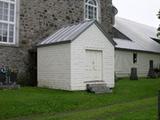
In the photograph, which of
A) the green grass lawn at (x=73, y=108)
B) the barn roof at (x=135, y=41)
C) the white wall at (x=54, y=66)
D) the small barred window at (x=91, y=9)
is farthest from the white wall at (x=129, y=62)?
the green grass lawn at (x=73, y=108)

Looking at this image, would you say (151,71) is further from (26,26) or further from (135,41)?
(26,26)

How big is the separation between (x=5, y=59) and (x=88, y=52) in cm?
543

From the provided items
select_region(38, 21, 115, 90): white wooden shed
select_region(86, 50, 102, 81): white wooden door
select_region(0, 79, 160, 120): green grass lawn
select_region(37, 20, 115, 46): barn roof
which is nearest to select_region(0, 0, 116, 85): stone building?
select_region(38, 21, 115, 90): white wooden shed

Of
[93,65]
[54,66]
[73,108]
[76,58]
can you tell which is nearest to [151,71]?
[93,65]

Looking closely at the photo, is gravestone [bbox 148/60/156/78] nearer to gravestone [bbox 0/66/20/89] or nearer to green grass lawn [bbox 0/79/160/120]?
green grass lawn [bbox 0/79/160/120]

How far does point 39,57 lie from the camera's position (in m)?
21.3

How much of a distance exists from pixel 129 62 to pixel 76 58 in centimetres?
1753

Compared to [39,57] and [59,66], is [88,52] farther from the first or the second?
[39,57]

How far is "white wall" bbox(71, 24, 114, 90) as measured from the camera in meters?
18.6

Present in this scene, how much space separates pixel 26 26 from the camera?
22438 mm

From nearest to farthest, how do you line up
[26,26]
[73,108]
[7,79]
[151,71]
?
[73,108]
[7,79]
[26,26]
[151,71]

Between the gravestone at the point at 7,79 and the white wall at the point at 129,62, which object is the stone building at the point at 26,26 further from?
the white wall at the point at 129,62

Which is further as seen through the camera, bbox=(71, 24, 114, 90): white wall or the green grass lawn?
bbox=(71, 24, 114, 90): white wall

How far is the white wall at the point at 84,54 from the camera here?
61.1ft
